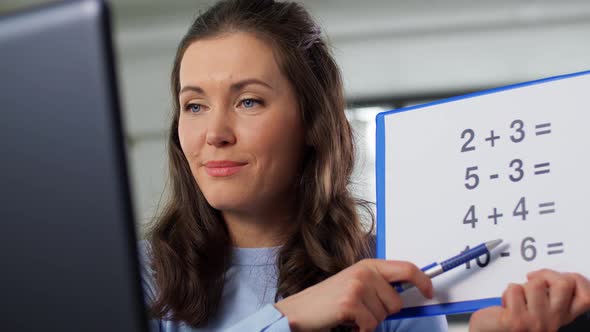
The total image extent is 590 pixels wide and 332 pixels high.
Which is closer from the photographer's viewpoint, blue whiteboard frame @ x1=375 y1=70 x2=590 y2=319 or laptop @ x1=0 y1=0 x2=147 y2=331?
laptop @ x1=0 y1=0 x2=147 y2=331

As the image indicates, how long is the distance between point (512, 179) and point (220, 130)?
1.39ft

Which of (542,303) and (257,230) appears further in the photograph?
(257,230)

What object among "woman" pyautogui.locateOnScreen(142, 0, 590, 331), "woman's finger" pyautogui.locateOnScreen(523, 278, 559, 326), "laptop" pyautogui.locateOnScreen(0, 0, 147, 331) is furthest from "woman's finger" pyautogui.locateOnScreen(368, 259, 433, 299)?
"laptop" pyautogui.locateOnScreen(0, 0, 147, 331)

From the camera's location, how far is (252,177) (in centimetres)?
108

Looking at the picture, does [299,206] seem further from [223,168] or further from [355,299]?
[355,299]

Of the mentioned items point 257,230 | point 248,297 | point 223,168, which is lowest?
point 248,297

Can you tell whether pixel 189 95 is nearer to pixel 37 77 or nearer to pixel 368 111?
pixel 37 77

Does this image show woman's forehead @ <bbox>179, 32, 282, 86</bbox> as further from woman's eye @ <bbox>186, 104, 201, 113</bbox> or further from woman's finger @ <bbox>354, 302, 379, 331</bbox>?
woman's finger @ <bbox>354, 302, 379, 331</bbox>

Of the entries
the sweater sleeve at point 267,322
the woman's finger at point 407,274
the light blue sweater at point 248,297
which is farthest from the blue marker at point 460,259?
the light blue sweater at point 248,297

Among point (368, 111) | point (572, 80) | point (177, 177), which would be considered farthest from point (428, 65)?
point (572, 80)

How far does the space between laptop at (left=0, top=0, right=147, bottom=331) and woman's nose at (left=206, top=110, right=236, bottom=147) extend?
2.09ft

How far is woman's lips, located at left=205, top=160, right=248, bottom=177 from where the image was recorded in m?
1.07

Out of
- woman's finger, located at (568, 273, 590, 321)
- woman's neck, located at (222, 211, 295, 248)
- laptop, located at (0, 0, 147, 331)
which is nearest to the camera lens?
laptop, located at (0, 0, 147, 331)

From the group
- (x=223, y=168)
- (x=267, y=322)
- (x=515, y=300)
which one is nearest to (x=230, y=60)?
(x=223, y=168)
